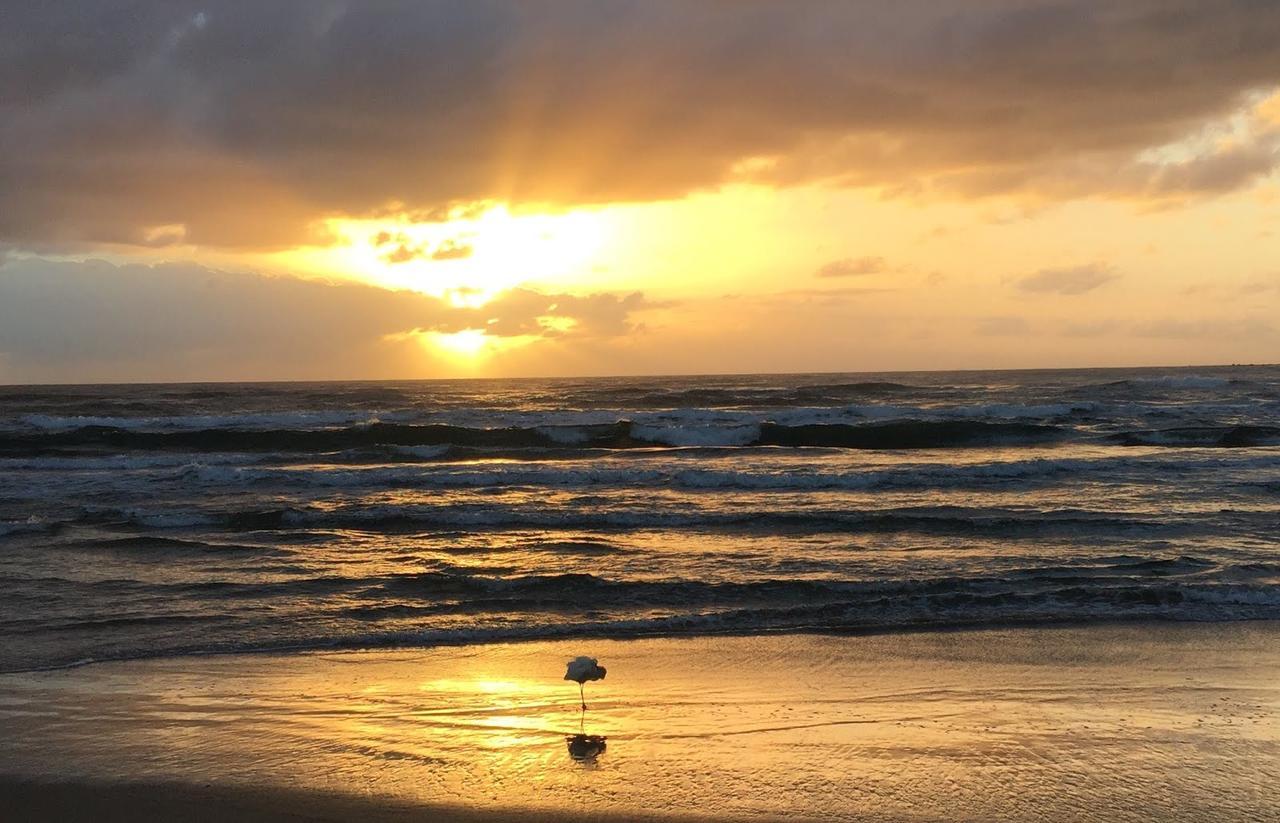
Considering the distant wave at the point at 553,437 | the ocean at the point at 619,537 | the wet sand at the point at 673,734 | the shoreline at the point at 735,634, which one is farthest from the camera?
the distant wave at the point at 553,437

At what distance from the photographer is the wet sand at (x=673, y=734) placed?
5.30m

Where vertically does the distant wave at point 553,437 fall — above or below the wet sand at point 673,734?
A: above

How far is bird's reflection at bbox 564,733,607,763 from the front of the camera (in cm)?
592

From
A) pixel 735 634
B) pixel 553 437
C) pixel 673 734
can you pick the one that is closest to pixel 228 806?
pixel 673 734

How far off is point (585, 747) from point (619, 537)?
8.94m

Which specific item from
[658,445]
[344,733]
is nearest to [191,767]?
[344,733]

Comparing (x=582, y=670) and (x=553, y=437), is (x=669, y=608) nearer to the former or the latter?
(x=582, y=670)

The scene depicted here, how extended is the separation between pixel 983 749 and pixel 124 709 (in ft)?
18.4

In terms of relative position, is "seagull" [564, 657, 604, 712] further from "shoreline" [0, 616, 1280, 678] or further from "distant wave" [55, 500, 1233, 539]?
"distant wave" [55, 500, 1233, 539]

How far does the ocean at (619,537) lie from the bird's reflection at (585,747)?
3.19 metres

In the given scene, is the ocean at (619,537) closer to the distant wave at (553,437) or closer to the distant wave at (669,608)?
the distant wave at (669,608)

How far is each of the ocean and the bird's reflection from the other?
126 inches

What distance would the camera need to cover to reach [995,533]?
14.6 meters

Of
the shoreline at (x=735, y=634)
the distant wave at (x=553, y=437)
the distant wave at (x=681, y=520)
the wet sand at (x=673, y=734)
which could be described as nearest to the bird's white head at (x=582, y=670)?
the wet sand at (x=673, y=734)
